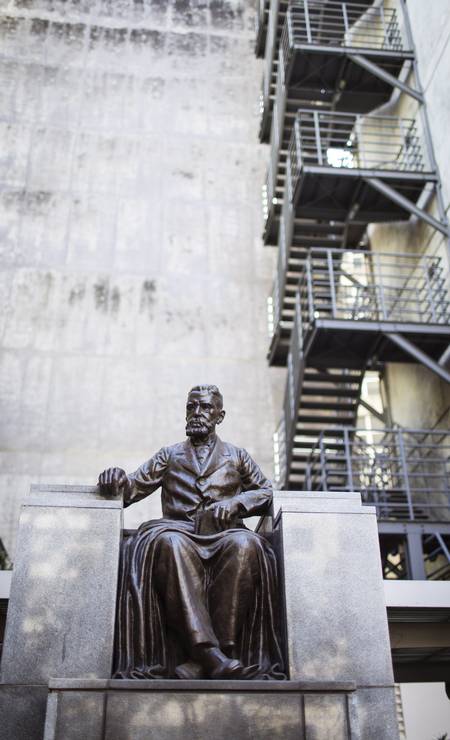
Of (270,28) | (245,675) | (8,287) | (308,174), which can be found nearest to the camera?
(245,675)

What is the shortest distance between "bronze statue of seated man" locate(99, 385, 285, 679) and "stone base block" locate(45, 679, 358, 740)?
0.29m

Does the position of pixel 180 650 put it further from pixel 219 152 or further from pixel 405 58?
pixel 219 152

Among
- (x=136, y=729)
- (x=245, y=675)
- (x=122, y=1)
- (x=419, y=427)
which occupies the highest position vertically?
(x=122, y=1)

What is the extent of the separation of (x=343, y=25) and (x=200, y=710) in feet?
53.9

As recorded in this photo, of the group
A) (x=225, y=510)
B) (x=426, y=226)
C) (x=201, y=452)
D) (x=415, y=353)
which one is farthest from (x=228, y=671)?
(x=426, y=226)

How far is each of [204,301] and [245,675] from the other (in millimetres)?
14227

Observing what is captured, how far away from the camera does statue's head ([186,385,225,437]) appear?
6.40 metres

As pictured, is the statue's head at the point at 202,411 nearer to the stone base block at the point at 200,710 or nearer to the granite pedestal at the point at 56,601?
the granite pedestal at the point at 56,601

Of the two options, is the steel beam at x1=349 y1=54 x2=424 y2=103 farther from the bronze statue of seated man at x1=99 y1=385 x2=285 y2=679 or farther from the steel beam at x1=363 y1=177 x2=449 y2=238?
the bronze statue of seated man at x1=99 y1=385 x2=285 y2=679

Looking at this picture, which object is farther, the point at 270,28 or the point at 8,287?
the point at 270,28

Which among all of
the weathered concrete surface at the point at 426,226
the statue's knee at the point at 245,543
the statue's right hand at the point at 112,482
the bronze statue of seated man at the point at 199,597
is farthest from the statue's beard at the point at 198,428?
the weathered concrete surface at the point at 426,226

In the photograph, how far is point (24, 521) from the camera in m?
5.47

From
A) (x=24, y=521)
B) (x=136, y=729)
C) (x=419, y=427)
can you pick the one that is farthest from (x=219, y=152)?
(x=136, y=729)

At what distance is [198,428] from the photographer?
6.39 meters
